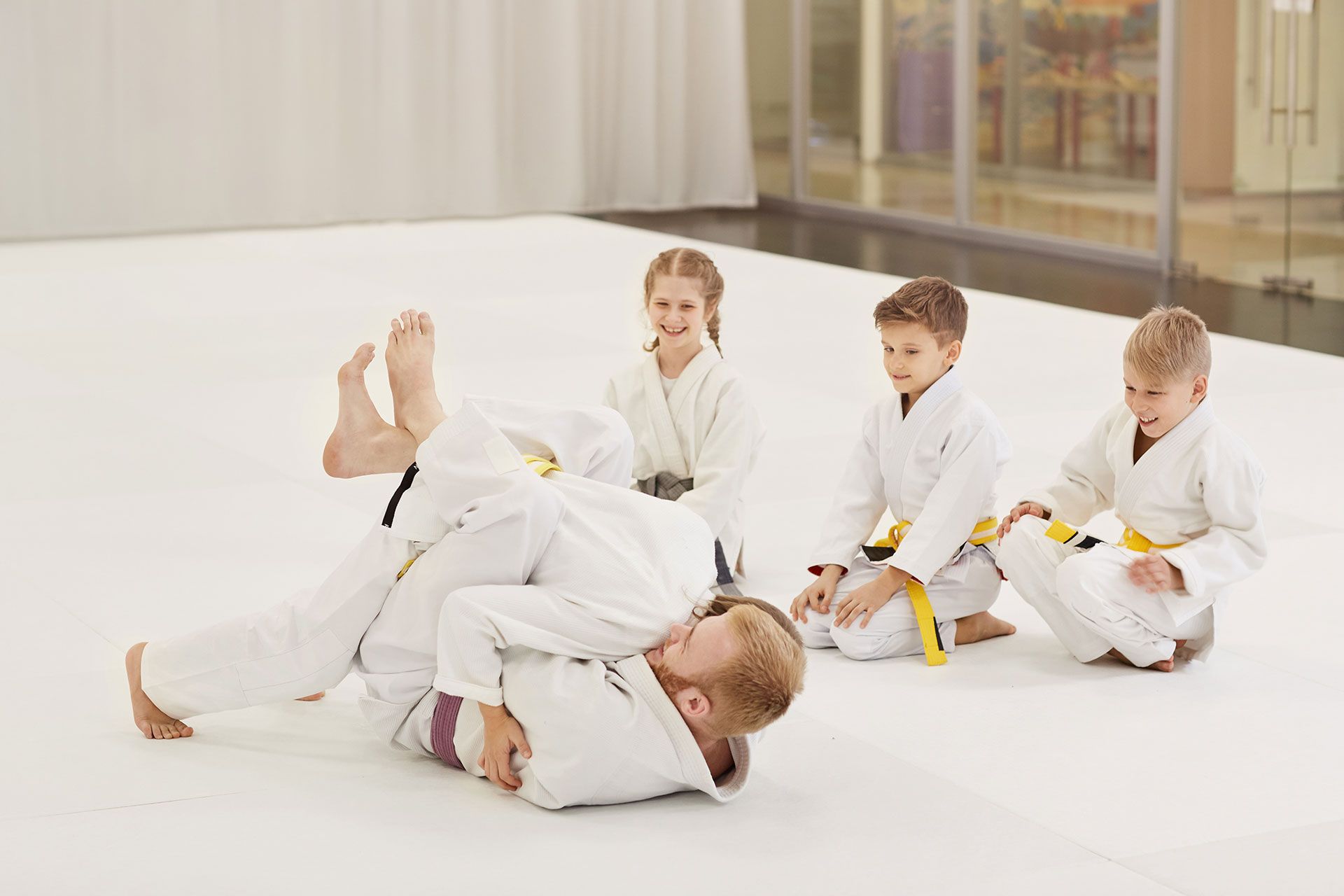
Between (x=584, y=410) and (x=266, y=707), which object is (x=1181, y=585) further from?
(x=266, y=707)

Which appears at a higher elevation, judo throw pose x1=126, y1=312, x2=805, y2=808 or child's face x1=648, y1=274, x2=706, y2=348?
child's face x1=648, y1=274, x2=706, y2=348

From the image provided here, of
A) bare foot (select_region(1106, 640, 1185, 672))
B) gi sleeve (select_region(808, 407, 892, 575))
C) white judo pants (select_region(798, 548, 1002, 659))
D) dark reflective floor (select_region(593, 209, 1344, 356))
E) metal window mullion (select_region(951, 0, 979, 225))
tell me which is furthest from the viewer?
metal window mullion (select_region(951, 0, 979, 225))

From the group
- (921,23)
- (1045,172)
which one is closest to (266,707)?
(1045,172)

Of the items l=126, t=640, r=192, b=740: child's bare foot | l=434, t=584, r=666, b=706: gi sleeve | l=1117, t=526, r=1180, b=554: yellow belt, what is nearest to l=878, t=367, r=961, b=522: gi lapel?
l=1117, t=526, r=1180, b=554: yellow belt

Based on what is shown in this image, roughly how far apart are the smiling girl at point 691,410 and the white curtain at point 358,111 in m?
7.25

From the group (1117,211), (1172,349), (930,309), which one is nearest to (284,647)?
(930,309)

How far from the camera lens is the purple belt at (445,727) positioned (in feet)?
8.06

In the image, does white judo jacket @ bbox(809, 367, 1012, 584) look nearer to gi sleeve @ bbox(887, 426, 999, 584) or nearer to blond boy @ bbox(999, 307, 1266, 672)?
gi sleeve @ bbox(887, 426, 999, 584)

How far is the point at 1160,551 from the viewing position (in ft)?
9.27

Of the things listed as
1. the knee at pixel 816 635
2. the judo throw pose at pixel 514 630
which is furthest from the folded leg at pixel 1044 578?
the judo throw pose at pixel 514 630

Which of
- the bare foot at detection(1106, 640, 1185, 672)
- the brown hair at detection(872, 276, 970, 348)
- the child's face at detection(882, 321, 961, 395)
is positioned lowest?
the bare foot at detection(1106, 640, 1185, 672)

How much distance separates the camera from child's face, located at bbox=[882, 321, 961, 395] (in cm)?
298

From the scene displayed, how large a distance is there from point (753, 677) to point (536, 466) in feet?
1.66

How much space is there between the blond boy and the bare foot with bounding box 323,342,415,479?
1108mm
